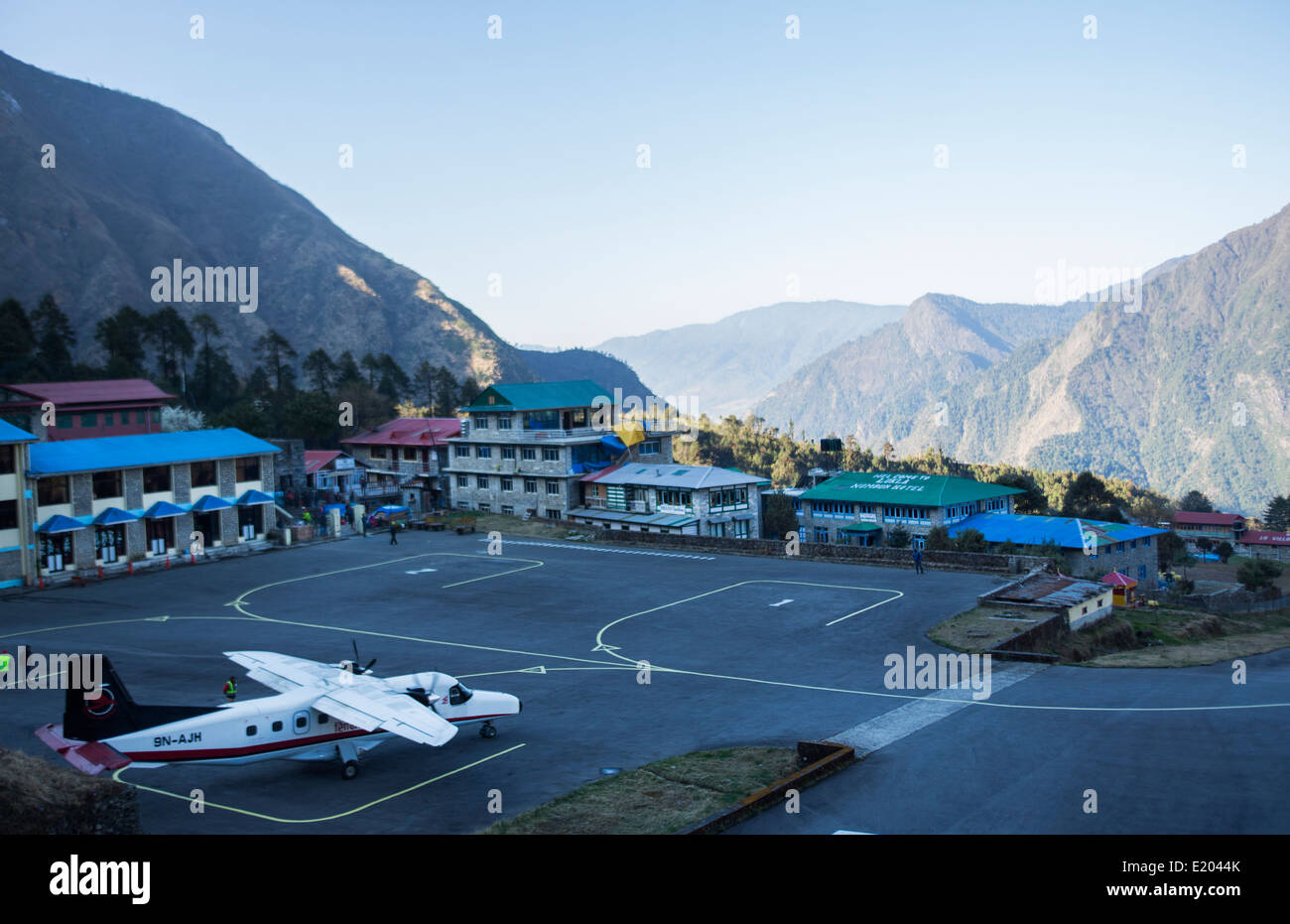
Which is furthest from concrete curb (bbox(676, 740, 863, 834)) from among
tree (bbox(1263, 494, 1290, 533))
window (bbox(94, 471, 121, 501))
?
tree (bbox(1263, 494, 1290, 533))

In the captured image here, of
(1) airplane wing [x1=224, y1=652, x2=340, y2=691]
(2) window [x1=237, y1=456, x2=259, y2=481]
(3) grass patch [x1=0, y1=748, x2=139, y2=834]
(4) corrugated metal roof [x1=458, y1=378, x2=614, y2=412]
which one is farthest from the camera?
(4) corrugated metal roof [x1=458, y1=378, x2=614, y2=412]

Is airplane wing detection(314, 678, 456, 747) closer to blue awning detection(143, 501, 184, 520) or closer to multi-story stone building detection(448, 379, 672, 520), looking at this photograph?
blue awning detection(143, 501, 184, 520)

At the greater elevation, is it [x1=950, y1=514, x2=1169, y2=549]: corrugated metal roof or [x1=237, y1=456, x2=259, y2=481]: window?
[x1=237, y1=456, x2=259, y2=481]: window

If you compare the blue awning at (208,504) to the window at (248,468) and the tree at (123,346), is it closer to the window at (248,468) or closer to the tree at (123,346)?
the window at (248,468)

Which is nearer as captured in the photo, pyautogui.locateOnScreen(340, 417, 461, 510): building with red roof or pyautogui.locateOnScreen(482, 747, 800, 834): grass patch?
pyautogui.locateOnScreen(482, 747, 800, 834): grass patch

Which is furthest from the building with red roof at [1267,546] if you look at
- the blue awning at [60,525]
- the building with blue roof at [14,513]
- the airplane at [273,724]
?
the building with blue roof at [14,513]

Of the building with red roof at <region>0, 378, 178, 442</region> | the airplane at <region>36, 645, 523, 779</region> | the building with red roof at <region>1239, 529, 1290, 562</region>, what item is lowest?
the building with red roof at <region>1239, 529, 1290, 562</region>
